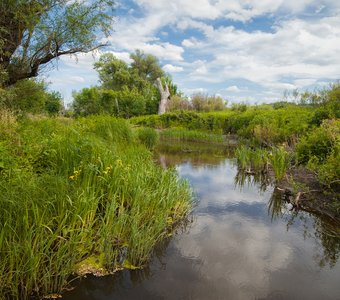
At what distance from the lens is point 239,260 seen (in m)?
4.54

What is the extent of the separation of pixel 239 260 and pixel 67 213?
102 inches

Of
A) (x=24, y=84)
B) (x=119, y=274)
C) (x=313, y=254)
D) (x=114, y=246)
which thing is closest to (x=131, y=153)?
(x=114, y=246)

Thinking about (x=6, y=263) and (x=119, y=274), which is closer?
(x=6, y=263)

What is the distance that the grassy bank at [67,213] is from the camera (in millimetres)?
3242

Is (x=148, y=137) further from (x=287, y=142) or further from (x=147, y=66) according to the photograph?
(x=147, y=66)

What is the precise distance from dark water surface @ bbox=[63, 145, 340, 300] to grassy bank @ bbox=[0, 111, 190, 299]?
32cm

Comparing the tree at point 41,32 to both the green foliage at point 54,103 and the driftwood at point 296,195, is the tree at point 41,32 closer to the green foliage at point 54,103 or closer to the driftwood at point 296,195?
the driftwood at point 296,195

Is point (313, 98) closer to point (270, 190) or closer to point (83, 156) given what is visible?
point (270, 190)

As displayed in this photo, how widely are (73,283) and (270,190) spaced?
6.55 metres

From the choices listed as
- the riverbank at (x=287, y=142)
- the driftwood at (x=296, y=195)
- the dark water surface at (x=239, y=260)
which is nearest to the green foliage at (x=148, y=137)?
the riverbank at (x=287, y=142)

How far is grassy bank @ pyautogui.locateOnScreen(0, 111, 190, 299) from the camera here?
324cm

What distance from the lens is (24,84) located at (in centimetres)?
1324

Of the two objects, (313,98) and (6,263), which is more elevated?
(313,98)

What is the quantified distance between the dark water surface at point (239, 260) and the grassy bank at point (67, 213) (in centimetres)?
32
